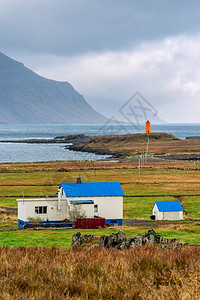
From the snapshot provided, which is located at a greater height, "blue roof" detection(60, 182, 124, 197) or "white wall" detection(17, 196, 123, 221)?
"blue roof" detection(60, 182, 124, 197)

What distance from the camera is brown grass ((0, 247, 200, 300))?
899 cm

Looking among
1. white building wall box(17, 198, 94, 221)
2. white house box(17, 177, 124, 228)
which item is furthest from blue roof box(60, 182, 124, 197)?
white building wall box(17, 198, 94, 221)

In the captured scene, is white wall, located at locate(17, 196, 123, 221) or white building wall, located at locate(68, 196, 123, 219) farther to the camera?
white building wall, located at locate(68, 196, 123, 219)

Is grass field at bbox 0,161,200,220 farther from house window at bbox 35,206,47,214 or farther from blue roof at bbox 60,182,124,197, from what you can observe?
house window at bbox 35,206,47,214

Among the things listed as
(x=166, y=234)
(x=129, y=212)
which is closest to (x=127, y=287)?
(x=166, y=234)

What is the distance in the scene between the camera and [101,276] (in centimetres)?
1023

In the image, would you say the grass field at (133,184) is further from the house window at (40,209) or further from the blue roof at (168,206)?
the house window at (40,209)

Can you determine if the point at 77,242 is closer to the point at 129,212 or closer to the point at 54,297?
the point at 54,297

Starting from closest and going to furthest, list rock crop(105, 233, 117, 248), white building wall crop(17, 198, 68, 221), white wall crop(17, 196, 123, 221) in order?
1. rock crop(105, 233, 117, 248)
2. white building wall crop(17, 198, 68, 221)
3. white wall crop(17, 196, 123, 221)

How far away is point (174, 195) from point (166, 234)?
121 feet

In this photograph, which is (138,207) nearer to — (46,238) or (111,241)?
(46,238)

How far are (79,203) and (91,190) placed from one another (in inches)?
118

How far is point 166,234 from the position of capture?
3706 cm

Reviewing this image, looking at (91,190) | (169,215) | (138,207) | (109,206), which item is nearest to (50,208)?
(91,190)
